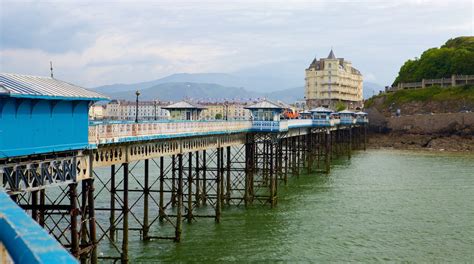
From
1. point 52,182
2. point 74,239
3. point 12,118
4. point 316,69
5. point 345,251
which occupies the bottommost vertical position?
point 345,251

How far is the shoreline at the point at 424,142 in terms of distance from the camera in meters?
99.6

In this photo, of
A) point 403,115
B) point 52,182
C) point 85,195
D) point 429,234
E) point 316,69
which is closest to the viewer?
point 52,182

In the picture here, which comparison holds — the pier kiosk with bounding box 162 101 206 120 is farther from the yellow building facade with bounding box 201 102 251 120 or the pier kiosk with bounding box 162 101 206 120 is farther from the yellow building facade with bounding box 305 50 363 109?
the yellow building facade with bounding box 305 50 363 109

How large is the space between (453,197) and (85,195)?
36128mm

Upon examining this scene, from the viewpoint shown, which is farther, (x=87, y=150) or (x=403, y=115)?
(x=403, y=115)

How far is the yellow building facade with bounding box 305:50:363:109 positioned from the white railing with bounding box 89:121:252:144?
13348 centimetres

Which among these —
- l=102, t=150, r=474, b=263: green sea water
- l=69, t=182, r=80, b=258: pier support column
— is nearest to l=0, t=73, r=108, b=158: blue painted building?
l=69, t=182, r=80, b=258: pier support column

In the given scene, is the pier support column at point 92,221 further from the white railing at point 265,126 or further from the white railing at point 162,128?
the white railing at point 265,126

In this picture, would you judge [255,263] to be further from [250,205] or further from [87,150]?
[250,205]

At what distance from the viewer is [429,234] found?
32.7m

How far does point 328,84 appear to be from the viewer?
171125 millimetres

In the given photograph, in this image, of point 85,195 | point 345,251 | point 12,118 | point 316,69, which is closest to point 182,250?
point 345,251

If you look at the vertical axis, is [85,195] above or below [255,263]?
above

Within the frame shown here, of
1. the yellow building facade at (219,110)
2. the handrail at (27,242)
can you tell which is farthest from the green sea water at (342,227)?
the yellow building facade at (219,110)
